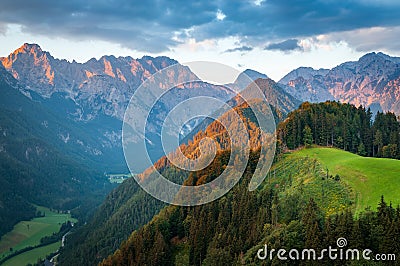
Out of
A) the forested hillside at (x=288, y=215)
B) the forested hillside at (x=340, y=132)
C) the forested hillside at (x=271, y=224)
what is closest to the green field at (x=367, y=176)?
the forested hillside at (x=288, y=215)

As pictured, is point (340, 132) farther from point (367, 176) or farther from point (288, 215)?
point (288, 215)

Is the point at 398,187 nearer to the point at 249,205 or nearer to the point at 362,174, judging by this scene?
the point at 362,174

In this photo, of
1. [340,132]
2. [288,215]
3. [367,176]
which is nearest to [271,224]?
[288,215]

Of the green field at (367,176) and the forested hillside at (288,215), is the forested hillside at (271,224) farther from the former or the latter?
the green field at (367,176)

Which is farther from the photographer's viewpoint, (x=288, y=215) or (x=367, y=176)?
(x=367, y=176)

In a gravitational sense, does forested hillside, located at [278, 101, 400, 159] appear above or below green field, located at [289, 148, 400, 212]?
above

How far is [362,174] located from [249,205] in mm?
25310

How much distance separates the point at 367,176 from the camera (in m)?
81.7

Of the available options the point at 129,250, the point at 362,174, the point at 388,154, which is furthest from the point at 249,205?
the point at 388,154

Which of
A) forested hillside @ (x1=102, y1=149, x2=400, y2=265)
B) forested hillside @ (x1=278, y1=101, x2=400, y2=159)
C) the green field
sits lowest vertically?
forested hillside @ (x1=102, y1=149, x2=400, y2=265)

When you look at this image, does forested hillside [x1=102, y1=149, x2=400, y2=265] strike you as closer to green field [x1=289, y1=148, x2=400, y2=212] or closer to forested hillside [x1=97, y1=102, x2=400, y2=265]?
forested hillside [x1=97, y1=102, x2=400, y2=265]

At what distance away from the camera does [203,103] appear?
63.5 metres

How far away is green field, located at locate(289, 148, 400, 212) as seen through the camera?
71.1m

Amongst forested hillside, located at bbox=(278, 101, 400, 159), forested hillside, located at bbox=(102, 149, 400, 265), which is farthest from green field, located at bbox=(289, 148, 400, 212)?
forested hillside, located at bbox=(278, 101, 400, 159)
